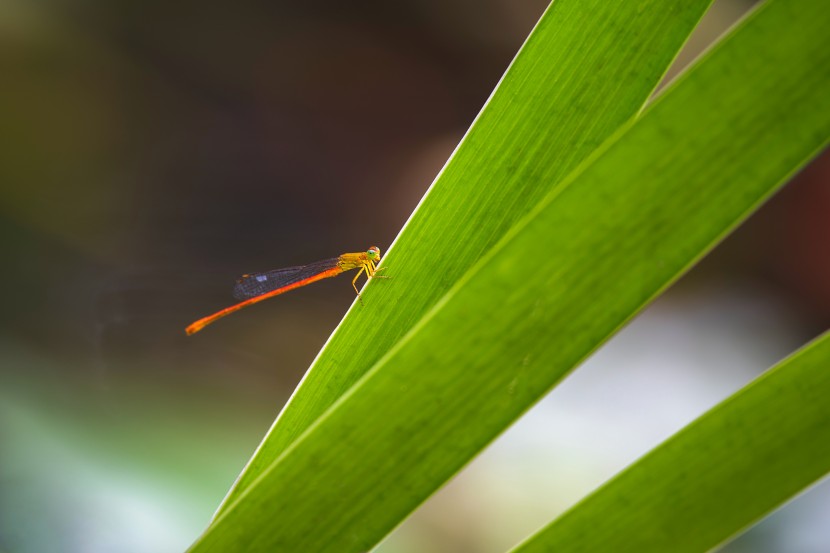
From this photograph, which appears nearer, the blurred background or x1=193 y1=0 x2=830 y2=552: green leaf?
x1=193 y1=0 x2=830 y2=552: green leaf

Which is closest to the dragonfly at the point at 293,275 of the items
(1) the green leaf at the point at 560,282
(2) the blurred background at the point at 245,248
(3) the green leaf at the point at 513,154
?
(2) the blurred background at the point at 245,248

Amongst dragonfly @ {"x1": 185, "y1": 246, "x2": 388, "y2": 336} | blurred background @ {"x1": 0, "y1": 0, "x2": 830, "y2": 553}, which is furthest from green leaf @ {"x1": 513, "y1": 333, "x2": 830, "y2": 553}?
blurred background @ {"x1": 0, "y1": 0, "x2": 830, "y2": 553}

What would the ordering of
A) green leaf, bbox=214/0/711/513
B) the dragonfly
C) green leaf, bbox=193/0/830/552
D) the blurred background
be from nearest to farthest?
green leaf, bbox=193/0/830/552 < green leaf, bbox=214/0/711/513 < the dragonfly < the blurred background

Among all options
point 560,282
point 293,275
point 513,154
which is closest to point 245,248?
point 293,275

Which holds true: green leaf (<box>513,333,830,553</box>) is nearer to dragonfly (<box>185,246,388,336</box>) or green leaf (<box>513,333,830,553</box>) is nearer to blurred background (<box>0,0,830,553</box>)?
dragonfly (<box>185,246,388,336</box>)

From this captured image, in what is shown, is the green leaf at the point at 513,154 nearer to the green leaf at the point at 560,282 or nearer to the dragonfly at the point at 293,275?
the green leaf at the point at 560,282

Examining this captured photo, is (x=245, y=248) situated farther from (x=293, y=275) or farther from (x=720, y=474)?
(x=720, y=474)

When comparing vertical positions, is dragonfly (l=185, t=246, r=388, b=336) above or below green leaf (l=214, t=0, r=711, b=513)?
above
